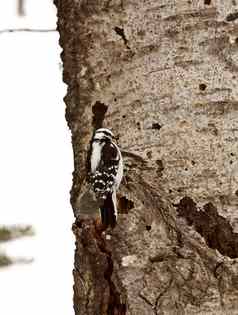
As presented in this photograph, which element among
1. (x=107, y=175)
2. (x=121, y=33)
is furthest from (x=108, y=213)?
(x=121, y=33)

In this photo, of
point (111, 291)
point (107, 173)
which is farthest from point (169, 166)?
point (111, 291)

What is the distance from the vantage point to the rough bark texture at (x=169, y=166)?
3.32ft

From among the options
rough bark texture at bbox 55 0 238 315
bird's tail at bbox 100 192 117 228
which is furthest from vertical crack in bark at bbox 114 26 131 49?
bird's tail at bbox 100 192 117 228

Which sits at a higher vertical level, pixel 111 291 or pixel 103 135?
pixel 103 135

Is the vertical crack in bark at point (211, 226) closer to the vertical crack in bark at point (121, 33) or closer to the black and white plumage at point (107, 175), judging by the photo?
the black and white plumage at point (107, 175)

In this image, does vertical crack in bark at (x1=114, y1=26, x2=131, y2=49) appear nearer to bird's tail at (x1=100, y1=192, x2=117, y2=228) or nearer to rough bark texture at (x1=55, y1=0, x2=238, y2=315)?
rough bark texture at (x1=55, y1=0, x2=238, y2=315)

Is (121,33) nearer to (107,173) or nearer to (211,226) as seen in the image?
(107,173)

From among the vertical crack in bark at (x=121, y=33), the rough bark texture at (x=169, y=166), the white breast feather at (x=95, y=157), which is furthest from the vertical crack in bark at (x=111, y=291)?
the vertical crack in bark at (x=121, y=33)

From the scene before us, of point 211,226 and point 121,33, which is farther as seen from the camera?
point 121,33

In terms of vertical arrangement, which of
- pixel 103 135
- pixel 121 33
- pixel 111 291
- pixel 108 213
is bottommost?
pixel 111 291

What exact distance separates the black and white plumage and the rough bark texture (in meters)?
0.01

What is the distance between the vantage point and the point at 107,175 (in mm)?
1060

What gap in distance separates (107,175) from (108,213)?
55 millimetres

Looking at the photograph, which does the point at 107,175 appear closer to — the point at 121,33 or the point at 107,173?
the point at 107,173
